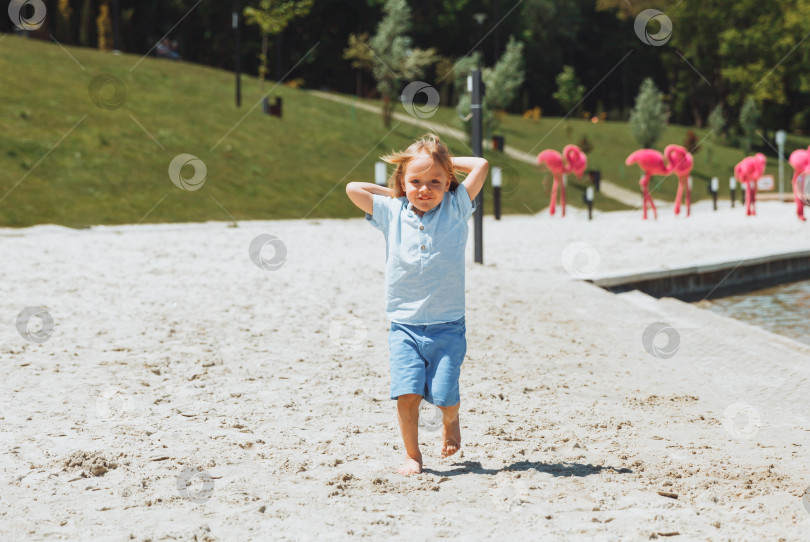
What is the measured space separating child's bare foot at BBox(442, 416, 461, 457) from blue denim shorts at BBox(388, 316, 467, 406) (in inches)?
7.6

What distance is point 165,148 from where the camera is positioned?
22.5 metres

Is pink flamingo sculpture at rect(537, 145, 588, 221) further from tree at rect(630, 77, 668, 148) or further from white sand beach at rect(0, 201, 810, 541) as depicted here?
tree at rect(630, 77, 668, 148)

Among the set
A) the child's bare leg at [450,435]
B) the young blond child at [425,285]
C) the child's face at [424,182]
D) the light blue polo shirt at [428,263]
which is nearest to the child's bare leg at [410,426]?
the young blond child at [425,285]

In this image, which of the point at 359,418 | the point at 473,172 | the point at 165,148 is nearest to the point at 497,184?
the point at 165,148

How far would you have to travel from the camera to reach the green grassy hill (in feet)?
61.5

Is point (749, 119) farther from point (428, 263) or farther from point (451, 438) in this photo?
point (428, 263)

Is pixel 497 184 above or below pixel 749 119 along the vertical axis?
below

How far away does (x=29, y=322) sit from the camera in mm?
7832

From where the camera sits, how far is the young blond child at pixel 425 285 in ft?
13.1

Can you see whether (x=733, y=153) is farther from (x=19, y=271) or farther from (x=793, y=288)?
(x=19, y=271)

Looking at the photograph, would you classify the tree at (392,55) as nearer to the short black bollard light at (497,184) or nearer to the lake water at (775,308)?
the short black bollard light at (497,184)

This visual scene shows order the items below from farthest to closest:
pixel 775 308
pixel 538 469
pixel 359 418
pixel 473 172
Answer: pixel 775 308, pixel 359 418, pixel 473 172, pixel 538 469

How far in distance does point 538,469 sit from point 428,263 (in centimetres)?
110

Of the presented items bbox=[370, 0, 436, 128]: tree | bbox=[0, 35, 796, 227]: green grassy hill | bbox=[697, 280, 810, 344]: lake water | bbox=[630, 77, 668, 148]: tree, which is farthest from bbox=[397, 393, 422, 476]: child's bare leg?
bbox=[630, 77, 668, 148]: tree
